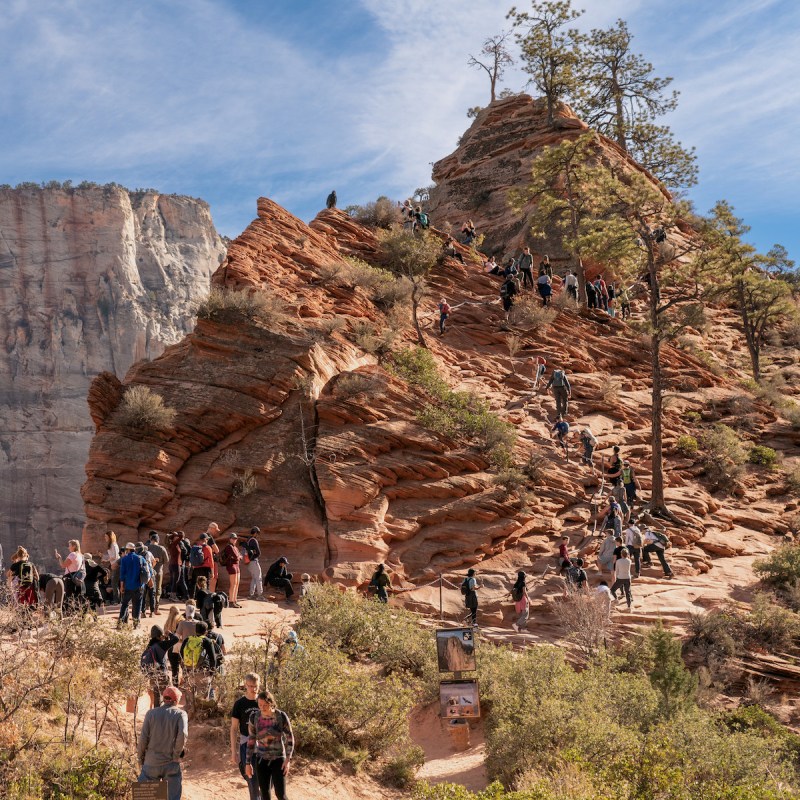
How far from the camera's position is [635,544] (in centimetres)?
1767

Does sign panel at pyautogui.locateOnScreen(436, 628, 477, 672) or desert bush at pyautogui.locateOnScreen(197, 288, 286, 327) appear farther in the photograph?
desert bush at pyautogui.locateOnScreen(197, 288, 286, 327)

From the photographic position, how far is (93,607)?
13969mm

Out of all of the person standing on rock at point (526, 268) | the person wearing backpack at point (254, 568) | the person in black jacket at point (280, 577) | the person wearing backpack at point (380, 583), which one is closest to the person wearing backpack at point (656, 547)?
the person wearing backpack at point (380, 583)

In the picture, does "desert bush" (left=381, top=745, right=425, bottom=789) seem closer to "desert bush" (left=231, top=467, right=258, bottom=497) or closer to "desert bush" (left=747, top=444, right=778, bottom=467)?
"desert bush" (left=231, top=467, right=258, bottom=497)

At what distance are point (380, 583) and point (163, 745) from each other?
30.0 ft

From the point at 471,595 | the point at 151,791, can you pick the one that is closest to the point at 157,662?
the point at 151,791

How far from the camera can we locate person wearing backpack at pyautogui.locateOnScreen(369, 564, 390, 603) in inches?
640

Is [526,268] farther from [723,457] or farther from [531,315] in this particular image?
[723,457]

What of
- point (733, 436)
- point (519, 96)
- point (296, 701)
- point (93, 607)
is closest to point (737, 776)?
point (296, 701)

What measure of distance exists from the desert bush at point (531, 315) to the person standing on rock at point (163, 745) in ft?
71.1

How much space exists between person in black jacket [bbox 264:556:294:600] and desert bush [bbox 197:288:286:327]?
7.12 m

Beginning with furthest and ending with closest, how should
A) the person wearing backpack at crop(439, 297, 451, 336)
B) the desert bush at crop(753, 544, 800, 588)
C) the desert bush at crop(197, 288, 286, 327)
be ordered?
1. the person wearing backpack at crop(439, 297, 451, 336)
2. the desert bush at crop(197, 288, 286, 327)
3. the desert bush at crop(753, 544, 800, 588)

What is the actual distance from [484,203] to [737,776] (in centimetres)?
3254

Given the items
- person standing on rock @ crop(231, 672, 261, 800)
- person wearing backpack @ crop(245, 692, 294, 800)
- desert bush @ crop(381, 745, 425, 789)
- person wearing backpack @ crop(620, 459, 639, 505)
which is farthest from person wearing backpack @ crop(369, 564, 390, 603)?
person wearing backpack @ crop(245, 692, 294, 800)
